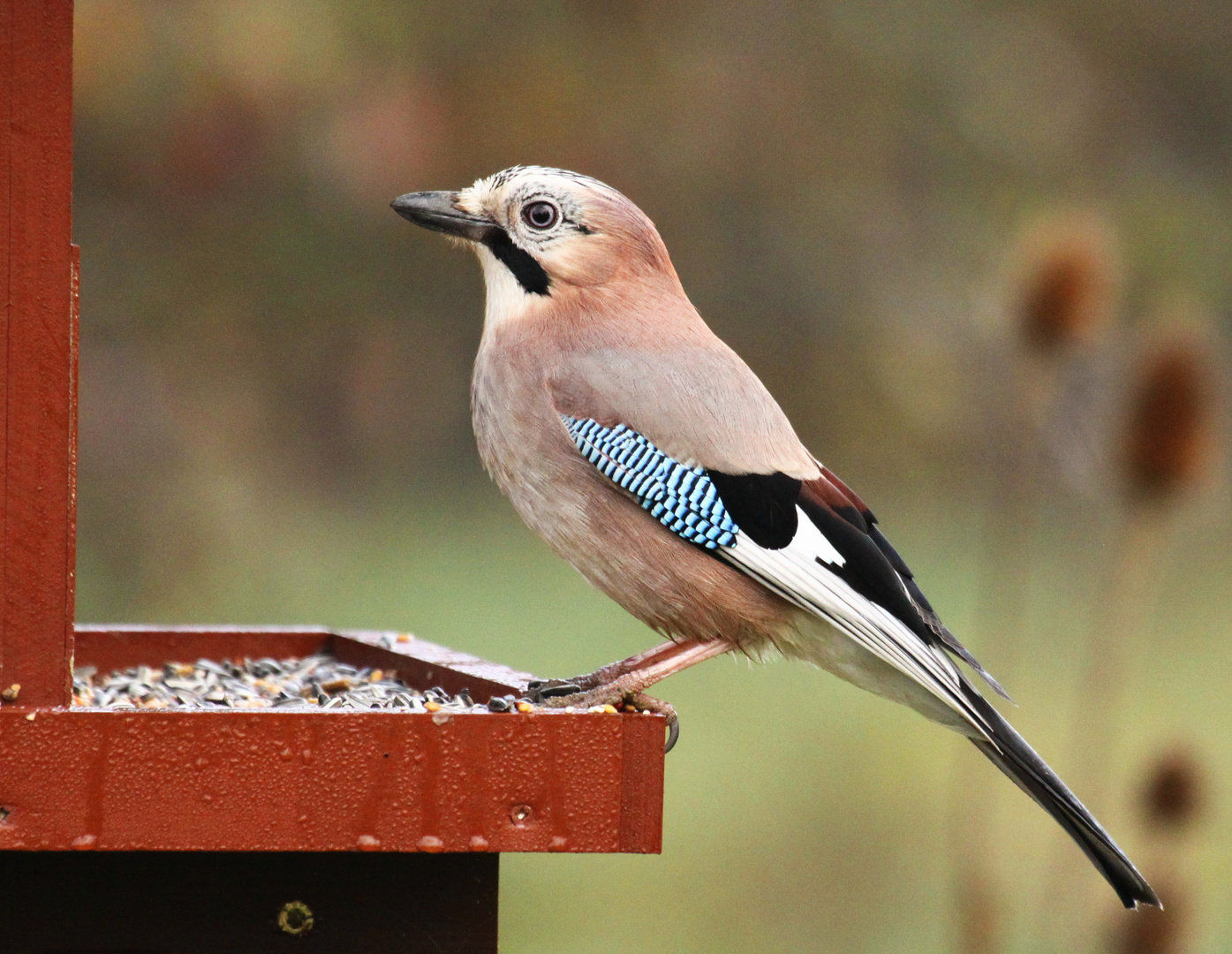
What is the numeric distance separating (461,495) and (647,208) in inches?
101

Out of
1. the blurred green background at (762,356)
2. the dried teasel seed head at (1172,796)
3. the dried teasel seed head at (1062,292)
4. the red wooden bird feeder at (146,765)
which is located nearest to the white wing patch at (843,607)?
the red wooden bird feeder at (146,765)

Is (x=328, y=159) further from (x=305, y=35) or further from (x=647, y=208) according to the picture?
(x=647, y=208)

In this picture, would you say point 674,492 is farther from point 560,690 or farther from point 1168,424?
point 1168,424

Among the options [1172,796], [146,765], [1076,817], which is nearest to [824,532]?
[1076,817]

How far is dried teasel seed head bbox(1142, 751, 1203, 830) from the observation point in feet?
13.6

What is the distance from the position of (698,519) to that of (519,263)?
2.80ft

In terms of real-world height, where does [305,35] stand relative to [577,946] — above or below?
above

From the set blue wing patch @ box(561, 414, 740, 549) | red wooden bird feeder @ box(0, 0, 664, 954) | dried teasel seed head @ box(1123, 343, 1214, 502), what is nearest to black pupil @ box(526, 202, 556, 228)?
blue wing patch @ box(561, 414, 740, 549)

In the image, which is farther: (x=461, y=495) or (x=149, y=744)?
(x=461, y=495)

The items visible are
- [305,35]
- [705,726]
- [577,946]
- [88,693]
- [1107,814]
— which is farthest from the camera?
[705,726]

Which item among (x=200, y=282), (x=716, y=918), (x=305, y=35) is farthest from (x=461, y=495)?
(x=716, y=918)

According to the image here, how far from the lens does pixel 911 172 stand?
12.1 metres

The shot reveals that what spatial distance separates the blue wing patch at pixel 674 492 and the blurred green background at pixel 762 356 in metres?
1.52

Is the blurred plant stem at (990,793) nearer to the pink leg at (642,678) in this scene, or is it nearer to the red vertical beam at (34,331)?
the pink leg at (642,678)
